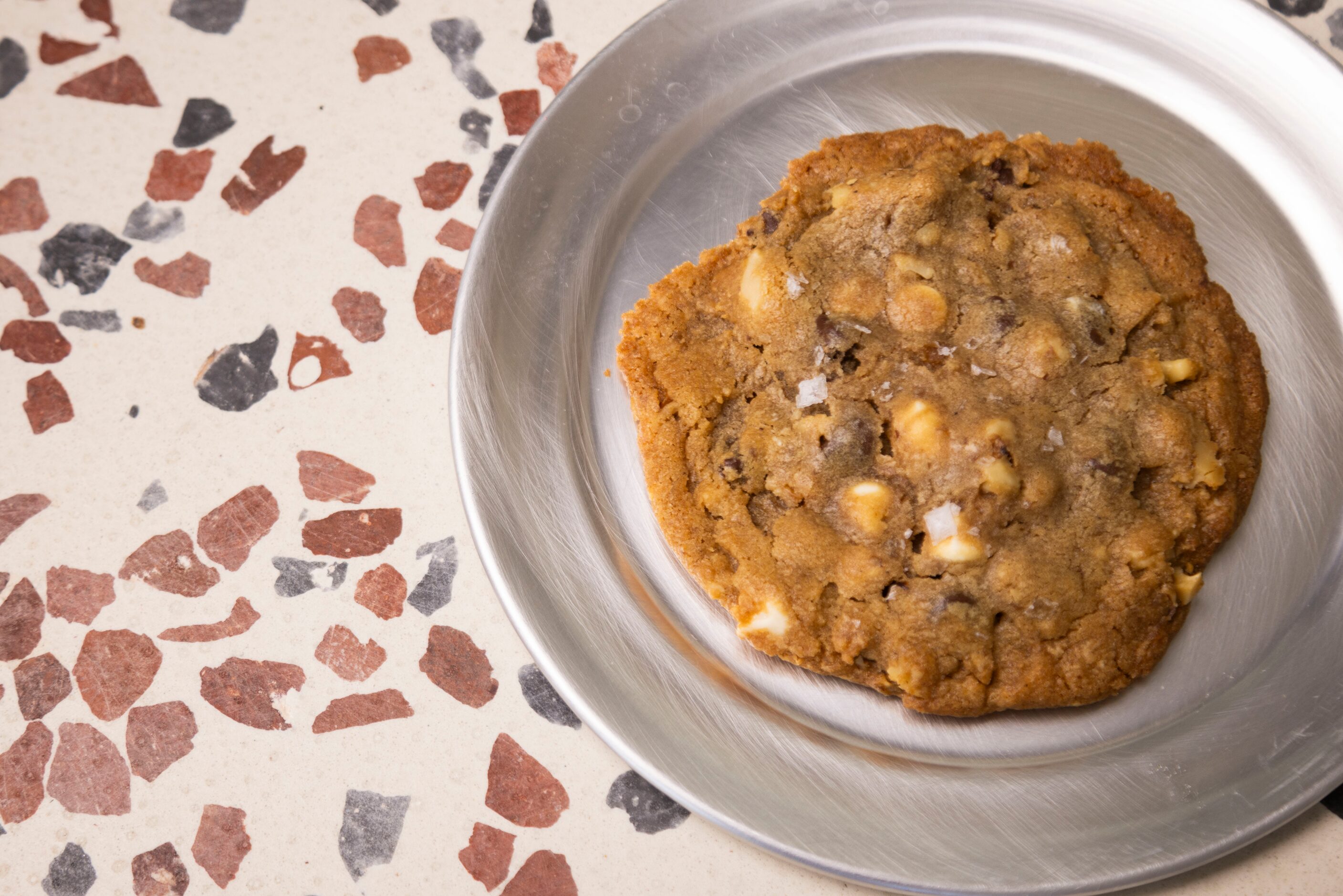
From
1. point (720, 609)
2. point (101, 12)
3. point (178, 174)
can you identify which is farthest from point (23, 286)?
point (720, 609)

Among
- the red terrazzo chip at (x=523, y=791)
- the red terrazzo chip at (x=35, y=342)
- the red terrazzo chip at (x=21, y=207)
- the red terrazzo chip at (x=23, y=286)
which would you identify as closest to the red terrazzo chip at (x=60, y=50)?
the red terrazzo chip at (x=21, y=207)

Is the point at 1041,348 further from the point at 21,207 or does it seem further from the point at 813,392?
the point at 21,207

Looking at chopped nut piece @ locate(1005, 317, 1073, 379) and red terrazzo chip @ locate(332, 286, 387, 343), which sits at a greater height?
chopped nut piece @ locate(1005, 317, 1073, 379)

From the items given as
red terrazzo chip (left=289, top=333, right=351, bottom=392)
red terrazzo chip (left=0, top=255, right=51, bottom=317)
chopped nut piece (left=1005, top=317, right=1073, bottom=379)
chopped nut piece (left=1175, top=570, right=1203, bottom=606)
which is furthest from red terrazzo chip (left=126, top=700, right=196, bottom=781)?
chopped nut piece (left=1175, top=570, right=1203, bottom=606)

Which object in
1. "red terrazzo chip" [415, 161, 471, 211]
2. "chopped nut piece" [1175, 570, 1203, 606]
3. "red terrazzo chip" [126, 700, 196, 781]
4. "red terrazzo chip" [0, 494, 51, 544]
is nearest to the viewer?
"chopped nut piece" [1175, 570, 1203, 606]

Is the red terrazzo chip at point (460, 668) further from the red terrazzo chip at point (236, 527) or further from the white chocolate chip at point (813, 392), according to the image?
the white chocolate chip at point (813, 392)

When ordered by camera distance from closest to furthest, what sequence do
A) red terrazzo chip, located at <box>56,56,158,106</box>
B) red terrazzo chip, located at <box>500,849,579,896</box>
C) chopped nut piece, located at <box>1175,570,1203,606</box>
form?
chopped nut piece, located at <box>1175,570,1203,606</box>
red terrazzo chip, located at <box>500,849,579,896</box>
red terrazzo chip, located at <box>56,56,158,106</box>

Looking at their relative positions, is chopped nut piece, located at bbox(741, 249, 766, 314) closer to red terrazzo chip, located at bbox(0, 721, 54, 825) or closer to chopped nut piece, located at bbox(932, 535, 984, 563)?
chopped nut piece, located at bbox(932, 535, 984, 563)
